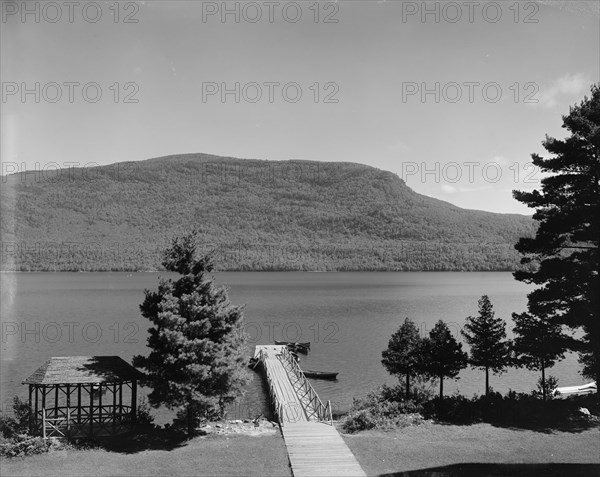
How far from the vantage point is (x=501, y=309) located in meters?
91.4

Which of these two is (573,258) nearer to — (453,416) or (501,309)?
(453,416)

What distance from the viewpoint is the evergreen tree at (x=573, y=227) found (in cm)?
2441

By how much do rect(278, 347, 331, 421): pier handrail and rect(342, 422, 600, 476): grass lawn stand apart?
3.95m

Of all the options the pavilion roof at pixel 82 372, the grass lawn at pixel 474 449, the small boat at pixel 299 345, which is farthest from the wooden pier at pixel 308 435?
the small boat at pixel 299 345

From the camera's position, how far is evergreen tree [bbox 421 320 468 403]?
27.2 m

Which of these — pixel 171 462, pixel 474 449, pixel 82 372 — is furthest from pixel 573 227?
pixel 82 372

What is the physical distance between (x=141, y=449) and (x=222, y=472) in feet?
14.0

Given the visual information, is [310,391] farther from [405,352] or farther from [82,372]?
[82,372]

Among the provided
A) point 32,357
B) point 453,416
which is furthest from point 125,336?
point 453,416

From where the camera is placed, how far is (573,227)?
25.4 meters

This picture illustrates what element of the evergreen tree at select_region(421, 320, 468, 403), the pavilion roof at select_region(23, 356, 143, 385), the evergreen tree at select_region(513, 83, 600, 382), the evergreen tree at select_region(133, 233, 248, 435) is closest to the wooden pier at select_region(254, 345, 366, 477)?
the evergreen tree at select_region(133, 233, 248, 435)

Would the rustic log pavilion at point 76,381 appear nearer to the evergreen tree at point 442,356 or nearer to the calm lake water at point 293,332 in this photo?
the calm lake water at point 293,332

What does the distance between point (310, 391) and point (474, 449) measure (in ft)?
42.9

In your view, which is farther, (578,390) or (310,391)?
(578,390)
